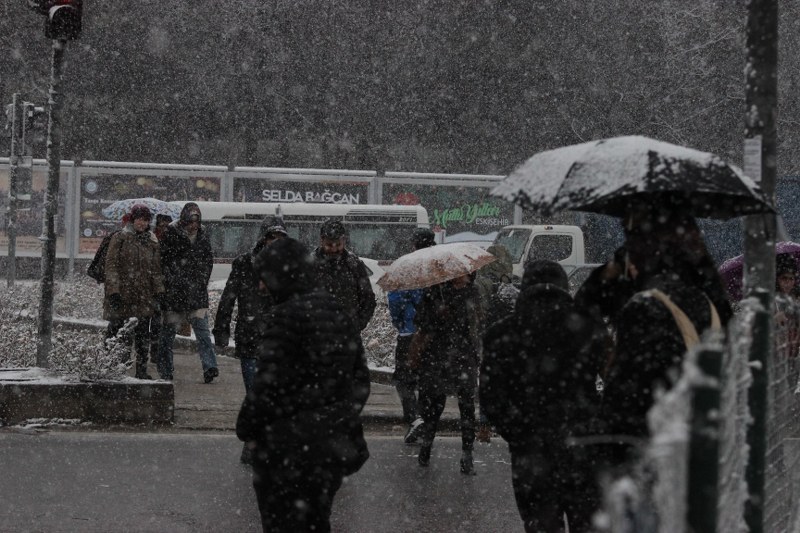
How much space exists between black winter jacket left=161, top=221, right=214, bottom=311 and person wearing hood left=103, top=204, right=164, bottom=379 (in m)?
0.25

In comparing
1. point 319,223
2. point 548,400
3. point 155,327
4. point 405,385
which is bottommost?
point 405,385

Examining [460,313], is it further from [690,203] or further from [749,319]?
[749,319]

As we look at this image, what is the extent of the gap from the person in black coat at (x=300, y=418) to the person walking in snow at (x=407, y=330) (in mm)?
4592

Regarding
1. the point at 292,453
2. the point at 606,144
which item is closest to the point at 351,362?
the point at 292,453

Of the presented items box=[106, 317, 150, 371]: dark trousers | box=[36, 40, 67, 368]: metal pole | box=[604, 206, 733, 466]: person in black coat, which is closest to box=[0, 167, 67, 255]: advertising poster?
box=[106, 317, 150, 371]: dark trousers

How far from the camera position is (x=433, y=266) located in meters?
8.51

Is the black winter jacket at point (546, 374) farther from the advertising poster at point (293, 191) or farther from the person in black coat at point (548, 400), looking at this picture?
the advertising poster at point (293, 191)

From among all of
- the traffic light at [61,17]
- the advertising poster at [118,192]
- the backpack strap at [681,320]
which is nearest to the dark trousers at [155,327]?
the traffic light at [61,17]

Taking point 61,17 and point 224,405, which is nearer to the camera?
point 61,17

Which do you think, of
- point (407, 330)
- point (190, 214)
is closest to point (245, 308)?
point (407, 330)

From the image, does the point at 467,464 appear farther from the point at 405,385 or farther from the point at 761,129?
the point at 761,129

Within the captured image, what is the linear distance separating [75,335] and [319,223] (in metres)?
15.1

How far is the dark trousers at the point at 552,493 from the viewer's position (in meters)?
4.86

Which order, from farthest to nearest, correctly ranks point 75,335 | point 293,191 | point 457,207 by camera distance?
point 457,207
point 293,191
point 75,335
